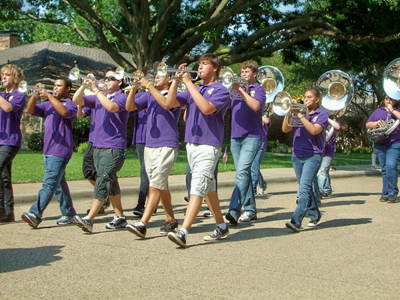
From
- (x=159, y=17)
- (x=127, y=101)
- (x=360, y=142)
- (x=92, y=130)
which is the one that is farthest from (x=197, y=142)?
(x=360, y=142)

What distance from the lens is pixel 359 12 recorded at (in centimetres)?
2134

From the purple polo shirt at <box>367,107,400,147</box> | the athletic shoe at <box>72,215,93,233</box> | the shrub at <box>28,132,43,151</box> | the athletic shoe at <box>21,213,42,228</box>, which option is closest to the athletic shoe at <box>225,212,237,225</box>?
the athletic shoe at <box>72,215,93,233</box>

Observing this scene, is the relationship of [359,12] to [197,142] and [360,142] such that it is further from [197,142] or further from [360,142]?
[360,142]

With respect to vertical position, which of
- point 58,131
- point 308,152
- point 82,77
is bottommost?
point 308,152

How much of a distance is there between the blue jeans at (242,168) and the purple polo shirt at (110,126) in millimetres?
1627

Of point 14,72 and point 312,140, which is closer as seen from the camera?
point 312,140

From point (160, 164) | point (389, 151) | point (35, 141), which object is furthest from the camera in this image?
point (35, 141)

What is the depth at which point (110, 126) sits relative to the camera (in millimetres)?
7168

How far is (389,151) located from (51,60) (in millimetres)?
22332

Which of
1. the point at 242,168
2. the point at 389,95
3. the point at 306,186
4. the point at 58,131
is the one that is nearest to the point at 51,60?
the point at 389,95

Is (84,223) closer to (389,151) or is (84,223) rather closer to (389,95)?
(389,151)

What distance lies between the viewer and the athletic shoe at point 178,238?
597 cm

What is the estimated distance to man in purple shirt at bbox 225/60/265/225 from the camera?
305 inches

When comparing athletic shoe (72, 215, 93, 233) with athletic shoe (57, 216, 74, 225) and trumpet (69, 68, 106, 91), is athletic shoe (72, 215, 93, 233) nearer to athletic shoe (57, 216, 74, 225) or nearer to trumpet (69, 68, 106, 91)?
athletic shoe (57, 216, 74, 225)
